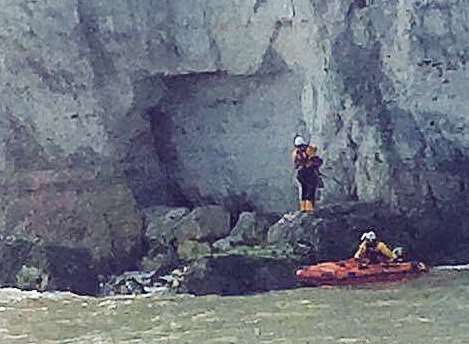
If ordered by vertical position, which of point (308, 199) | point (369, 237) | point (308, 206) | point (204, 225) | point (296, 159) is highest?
point (296, 159)

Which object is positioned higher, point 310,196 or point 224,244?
point 310,196

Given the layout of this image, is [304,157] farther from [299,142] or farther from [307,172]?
[299,142]

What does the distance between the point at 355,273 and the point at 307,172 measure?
365cm

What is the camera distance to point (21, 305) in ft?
59.8

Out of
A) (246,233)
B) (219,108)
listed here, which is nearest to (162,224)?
(246,233)

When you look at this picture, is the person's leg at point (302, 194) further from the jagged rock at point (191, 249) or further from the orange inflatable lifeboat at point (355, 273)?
the orange inflatable lifeboat at point (355, 273)

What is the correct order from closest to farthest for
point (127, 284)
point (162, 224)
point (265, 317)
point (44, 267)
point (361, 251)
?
point (265, 317) < point (361, 251) < point (127, 284) < point (44, 267) < point (162, 224)

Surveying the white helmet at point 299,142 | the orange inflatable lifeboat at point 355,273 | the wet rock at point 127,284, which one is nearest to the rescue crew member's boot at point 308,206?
the white helmet at point 299,142

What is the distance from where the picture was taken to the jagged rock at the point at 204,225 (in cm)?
2178

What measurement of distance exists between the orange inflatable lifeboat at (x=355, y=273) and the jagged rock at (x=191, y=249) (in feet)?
10.6

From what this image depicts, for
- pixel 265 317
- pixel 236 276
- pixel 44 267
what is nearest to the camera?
pixel 265 317

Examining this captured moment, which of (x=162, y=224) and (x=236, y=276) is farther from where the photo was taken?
(x=162, y=224)

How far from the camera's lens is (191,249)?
21453 millimetres

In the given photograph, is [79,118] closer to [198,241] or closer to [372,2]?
[198,241]
